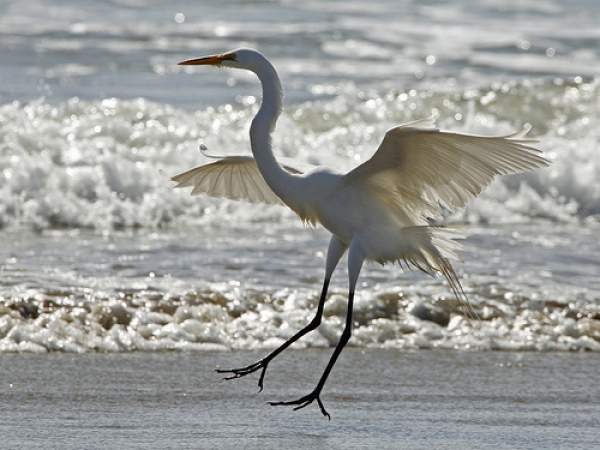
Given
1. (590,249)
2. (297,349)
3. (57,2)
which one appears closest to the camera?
(297,349)

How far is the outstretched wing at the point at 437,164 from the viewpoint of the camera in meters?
3.69

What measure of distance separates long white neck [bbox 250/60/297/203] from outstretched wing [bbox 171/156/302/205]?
2.24ft

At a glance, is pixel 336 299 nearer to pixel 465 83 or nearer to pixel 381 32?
pixel 465 83

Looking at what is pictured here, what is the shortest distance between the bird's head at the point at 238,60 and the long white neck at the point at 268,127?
0.12 ft

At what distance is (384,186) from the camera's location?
13.7ft

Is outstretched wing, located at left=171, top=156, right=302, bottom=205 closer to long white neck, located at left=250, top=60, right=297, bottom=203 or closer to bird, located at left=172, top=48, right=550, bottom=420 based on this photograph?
bird, located at left=172, top=48, right=550, bottom=420

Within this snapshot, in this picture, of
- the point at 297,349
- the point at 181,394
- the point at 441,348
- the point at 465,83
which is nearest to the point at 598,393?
the point at 441,348

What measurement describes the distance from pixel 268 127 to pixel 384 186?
0.57 metres

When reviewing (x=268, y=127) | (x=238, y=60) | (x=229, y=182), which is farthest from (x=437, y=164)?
(x=229, y=182)

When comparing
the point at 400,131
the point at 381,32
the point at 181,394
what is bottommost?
the point at 181,394

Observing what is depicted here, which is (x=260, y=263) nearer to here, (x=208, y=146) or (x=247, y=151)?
(x=247, y=151)

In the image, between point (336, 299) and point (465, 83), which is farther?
point (465, 83)

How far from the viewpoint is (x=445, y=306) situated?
5.66 metres

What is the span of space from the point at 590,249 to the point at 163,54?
8399 millimetres
